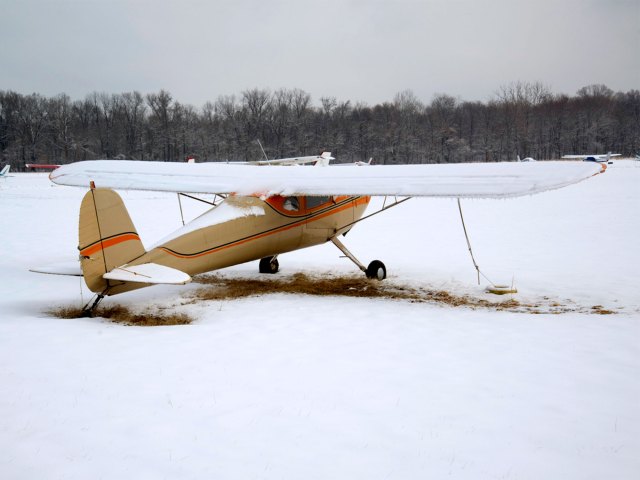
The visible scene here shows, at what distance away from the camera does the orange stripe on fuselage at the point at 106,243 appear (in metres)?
6.06

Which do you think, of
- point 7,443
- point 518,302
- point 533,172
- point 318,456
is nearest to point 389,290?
point 518,302

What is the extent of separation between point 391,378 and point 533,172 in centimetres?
371

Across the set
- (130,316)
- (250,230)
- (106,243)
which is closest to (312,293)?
(250,230)

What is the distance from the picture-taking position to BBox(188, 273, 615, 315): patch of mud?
25.4 feet

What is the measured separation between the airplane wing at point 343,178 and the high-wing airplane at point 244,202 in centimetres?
2

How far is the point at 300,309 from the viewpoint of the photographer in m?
6.99

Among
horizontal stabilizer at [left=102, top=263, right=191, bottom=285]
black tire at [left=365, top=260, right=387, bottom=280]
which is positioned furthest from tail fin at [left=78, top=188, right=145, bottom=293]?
black tire at [left=365, top=260, right=387, bottom=280]

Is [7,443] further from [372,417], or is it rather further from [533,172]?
[533,172]

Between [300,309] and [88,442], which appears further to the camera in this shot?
[300,309]

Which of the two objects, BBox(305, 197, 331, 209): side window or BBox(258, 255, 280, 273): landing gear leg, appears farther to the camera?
BBox(258, 255, 280, 273): landing gear leg

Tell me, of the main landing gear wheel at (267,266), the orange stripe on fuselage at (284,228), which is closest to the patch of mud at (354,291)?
the main landing gear wheel at (267,266)

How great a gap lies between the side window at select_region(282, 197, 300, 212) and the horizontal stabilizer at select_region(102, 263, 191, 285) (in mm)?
2864

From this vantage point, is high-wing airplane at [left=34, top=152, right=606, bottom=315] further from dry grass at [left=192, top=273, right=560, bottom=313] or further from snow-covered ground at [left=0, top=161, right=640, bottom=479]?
snow-covered ground at [left=0, top=161, right=640, bottom=479]

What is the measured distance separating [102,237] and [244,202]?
2.47 m
